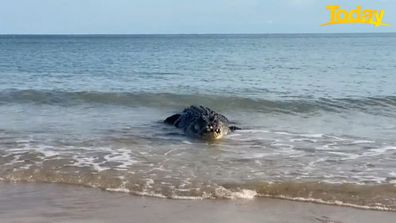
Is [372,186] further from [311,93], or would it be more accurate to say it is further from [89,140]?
[311,93]

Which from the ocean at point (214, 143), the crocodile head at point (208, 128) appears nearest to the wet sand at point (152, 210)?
the ocean at point (214, 143)

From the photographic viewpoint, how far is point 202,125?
42.2 feet

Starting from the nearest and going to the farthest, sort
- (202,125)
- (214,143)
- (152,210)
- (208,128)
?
(152,210) → (214,143) → (208,128) → (202,125)

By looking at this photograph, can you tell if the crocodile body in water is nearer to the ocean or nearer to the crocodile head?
the crocodile head

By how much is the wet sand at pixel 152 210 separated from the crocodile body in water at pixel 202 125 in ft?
16.2

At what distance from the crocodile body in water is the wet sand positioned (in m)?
4.95

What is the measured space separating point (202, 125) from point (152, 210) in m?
5.98

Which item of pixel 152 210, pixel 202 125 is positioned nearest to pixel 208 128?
pixel 202 125

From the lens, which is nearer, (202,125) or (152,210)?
(152,210)

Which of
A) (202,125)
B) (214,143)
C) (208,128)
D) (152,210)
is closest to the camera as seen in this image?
(152,210)

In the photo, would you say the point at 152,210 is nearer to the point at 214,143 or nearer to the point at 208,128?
the point at 214,143

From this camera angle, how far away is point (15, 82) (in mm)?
26875

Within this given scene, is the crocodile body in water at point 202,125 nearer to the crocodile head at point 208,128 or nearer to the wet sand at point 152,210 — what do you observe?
the crocodile head at point 208,128

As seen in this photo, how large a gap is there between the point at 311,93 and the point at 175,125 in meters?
8.85
